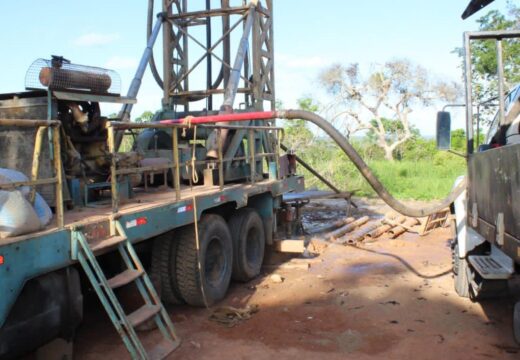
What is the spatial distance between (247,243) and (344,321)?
96.7 inches

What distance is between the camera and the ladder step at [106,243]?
4274 millimetres

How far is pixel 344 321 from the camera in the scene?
584 cm

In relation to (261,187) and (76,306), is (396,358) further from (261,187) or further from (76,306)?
(261,187)

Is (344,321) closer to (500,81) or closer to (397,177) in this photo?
(500,81)

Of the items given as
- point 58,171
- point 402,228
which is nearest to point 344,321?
point 58,171

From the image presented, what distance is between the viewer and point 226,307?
629cm

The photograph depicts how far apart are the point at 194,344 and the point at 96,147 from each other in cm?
235

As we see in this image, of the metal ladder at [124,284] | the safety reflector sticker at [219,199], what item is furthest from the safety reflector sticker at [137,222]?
the safety reflector sticker at [219,199]

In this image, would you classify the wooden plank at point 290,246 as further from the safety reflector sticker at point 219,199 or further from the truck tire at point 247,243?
the safety reflector sticker at point 219,199

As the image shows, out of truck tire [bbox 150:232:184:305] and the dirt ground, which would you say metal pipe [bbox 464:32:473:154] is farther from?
truck tire [bbox 150:232:184:305]

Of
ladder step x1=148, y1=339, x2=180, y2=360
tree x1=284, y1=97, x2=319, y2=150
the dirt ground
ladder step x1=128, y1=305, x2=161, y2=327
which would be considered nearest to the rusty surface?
the dirt ground

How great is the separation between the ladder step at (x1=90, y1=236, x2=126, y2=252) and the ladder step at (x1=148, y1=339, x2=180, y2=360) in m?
0.98

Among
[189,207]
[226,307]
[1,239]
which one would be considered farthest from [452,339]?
[1,239]

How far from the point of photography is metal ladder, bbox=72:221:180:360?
162 inches
